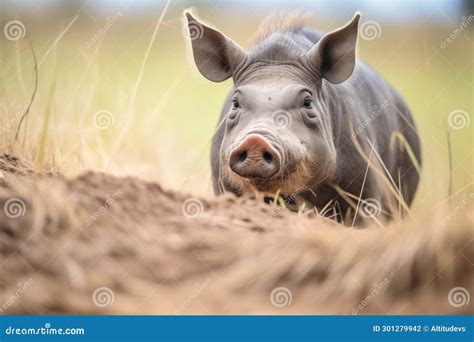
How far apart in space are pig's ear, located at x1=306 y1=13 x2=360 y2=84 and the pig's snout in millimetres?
1328

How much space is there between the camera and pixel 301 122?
5766 millimetres

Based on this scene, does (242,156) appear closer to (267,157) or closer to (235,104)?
(267,157)

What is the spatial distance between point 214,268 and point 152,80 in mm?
5340

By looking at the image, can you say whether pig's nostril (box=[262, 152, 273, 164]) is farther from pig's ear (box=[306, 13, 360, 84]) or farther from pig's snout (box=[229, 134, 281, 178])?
pig's ear (box=[306, 13, 360, 84])

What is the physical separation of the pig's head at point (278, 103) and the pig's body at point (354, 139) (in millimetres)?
121

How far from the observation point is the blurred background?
5969 mm

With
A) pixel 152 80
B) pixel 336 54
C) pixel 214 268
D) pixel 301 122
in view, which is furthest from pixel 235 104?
pixel 152 80

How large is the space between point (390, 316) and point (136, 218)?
57.3 inches

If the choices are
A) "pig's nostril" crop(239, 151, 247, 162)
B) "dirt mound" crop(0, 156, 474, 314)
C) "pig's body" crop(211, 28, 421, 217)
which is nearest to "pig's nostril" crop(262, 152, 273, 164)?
"pig's nostril" crop(239, 151, 247, 162)

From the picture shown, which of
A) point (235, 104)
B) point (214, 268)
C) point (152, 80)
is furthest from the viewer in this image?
point (152, 80)

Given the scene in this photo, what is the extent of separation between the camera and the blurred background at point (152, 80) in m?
5.97

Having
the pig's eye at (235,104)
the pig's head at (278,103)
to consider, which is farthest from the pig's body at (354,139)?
the pig's eye at (235,104)

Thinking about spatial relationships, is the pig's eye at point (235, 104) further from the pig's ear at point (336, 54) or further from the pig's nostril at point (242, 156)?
the pig's nostril at point (242, 156)

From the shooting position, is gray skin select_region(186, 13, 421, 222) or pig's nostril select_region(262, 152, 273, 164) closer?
pig's nostril select_region(262, 152, 273, 164)
